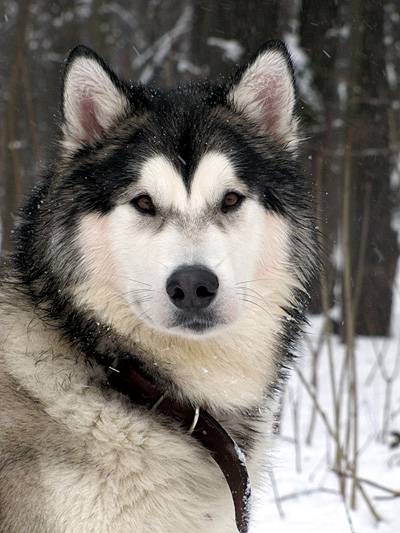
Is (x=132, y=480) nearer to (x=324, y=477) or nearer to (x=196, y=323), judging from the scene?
(x=196, y=323)

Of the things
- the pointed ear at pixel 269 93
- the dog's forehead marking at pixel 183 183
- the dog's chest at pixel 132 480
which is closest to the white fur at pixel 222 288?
the dog's forehead marking at pixel 183 183

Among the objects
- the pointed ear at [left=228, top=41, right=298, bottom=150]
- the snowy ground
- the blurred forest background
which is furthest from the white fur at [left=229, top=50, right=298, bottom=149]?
the blurred forest background

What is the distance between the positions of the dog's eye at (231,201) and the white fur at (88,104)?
0.53 metres

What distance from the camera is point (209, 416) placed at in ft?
9.39

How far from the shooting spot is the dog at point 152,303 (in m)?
2.60

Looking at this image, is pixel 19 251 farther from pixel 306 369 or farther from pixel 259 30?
pixel 306 369

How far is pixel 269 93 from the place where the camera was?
10.6 feet

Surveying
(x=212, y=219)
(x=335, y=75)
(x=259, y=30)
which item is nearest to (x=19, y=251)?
(x=212, y=219)

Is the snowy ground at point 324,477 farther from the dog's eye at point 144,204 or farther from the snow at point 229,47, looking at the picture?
the snow at point 229,47

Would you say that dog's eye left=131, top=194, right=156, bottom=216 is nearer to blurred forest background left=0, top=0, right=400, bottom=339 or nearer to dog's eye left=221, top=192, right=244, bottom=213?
dog's eye left=221, top=192, right=244, bottom=213

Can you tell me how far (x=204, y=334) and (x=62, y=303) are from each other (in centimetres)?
56

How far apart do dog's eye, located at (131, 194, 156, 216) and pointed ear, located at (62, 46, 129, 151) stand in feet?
1.18

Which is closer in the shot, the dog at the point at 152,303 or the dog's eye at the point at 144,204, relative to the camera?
the dog at the point at 152,303

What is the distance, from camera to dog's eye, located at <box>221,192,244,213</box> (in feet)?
9.56
